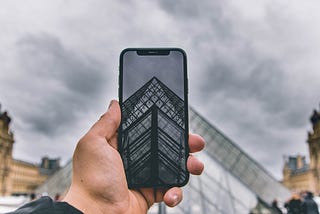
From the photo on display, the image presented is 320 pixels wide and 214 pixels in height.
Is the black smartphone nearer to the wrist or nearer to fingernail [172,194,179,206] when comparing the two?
fingernail [172,194,179,206]

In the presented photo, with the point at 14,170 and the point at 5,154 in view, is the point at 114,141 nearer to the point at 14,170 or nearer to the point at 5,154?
the point at 5,154

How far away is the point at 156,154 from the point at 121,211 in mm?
505

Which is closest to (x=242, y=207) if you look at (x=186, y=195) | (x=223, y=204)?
(x=223, y=204)

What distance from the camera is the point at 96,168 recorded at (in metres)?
2.20

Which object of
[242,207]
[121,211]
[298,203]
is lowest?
[121,211]

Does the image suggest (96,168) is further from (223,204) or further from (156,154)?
(223,204)

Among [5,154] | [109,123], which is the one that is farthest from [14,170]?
[109,123]

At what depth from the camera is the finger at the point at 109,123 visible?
2.28 meters

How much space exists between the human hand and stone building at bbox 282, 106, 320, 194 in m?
76.5

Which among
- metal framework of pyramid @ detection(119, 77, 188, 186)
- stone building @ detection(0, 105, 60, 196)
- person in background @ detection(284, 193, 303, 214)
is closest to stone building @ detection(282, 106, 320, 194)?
stone building @ detection(0, 105, 60, 196)

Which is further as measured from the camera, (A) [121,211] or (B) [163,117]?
(B) [163,117]

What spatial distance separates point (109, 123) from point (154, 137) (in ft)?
1.40

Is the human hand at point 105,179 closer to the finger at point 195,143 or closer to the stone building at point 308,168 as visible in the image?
the finger at point 195,143

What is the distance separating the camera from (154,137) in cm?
264
